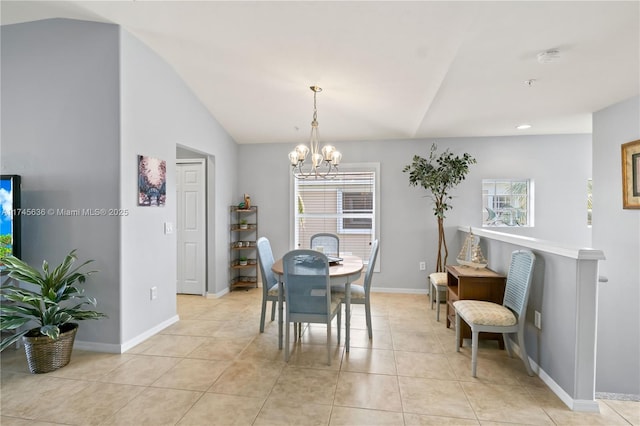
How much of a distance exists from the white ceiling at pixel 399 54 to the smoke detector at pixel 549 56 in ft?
0.17

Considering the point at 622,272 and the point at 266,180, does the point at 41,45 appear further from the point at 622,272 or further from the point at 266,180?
the point at 622,272

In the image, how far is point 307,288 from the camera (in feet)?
8.59

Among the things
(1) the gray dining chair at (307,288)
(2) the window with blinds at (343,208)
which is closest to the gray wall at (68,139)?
(1) the gray dining chair at (307,288)

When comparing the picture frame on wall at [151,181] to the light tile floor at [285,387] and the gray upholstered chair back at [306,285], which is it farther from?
the gray upholstered chair back at [306,285]

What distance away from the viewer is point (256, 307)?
165 inches

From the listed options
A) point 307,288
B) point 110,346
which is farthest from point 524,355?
point 110,346

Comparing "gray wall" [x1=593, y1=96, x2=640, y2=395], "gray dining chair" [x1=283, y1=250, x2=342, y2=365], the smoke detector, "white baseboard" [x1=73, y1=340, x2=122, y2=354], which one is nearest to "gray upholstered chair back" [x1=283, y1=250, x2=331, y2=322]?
"gray dining chair" [x1=283, y1=250, x2=342, y2=365]

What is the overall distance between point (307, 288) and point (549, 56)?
262cm

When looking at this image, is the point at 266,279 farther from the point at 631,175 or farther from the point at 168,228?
the point at 631,175

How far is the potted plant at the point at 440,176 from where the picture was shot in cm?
433

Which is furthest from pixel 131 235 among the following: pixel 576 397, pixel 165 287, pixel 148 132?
pixel 576 397

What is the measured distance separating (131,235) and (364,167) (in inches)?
132

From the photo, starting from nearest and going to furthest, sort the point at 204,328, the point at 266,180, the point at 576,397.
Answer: the point at 576,397 < the point at 204,328 < the point at 266,180

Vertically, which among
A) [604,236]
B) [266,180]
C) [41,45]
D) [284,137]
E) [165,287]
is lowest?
[165,287]
